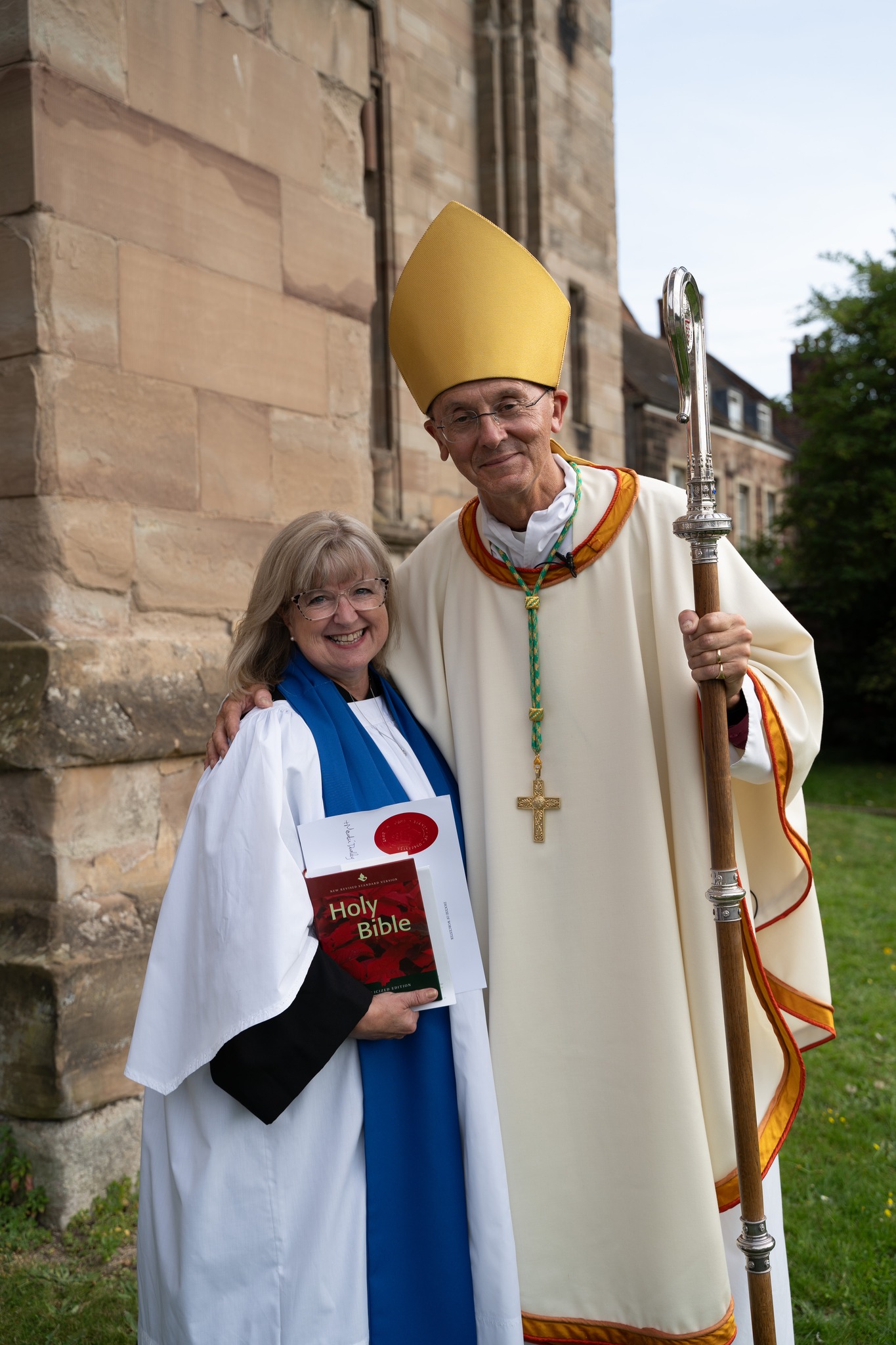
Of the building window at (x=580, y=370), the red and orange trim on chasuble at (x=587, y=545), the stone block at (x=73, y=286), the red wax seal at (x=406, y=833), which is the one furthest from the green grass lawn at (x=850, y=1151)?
the building window at (x=580, y=370)

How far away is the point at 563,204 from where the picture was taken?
10898mm

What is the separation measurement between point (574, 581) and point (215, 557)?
5.87 feet

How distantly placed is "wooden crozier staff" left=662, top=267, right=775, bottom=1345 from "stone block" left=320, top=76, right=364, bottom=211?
2607mm

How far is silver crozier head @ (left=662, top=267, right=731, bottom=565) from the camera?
206 centimetres

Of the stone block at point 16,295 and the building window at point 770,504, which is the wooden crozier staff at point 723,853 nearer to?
the stone block at point 16,295

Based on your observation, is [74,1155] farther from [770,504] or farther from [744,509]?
[770,504]

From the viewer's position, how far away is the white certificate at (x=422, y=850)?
2.10 meters

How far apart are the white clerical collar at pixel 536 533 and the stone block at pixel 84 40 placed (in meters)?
1.99

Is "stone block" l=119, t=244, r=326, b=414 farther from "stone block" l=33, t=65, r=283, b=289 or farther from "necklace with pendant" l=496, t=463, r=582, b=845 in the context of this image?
"necklace with pendant" l=496, t=463, r=582, b=845

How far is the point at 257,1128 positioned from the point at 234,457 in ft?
8.01

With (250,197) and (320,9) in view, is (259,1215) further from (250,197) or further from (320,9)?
(320,9)

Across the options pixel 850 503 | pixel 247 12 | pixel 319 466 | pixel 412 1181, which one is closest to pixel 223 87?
pixel 247 12

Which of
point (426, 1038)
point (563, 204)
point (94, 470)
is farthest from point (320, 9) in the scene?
point (563, 204)

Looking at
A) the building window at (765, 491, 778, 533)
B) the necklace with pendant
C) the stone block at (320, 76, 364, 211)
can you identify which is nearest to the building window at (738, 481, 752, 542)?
the building window at (765, 491, 778, 533)
